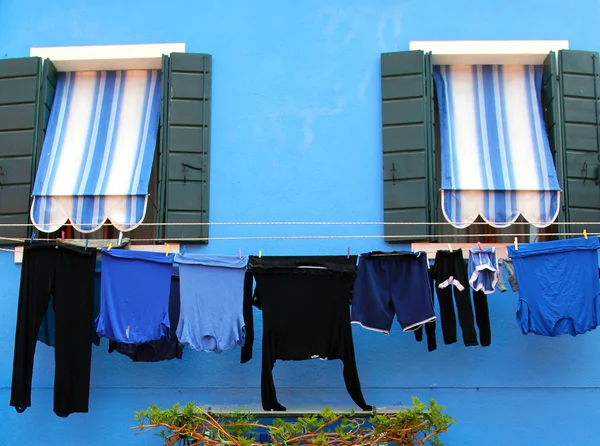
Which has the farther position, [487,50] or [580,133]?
[487,50]

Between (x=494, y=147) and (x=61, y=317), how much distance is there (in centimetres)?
389

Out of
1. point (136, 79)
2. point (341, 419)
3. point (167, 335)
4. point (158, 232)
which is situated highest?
point (136, 79)

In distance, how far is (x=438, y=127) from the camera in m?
7.59

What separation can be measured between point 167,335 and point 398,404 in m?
1.96

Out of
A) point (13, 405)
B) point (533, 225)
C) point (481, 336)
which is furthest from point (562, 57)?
point (13, 405)

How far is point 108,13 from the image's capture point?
305 inches

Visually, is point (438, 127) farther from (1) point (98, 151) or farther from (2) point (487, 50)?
(1) point (98, 151)

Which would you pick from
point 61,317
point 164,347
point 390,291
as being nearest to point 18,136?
point 61,317

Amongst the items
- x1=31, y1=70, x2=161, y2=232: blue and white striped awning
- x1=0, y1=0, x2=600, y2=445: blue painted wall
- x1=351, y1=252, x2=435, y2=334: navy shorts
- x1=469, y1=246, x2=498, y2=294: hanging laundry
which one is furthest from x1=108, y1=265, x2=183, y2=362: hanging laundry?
x1=469, y1=246, x2=498, y2=294: hanging laundry

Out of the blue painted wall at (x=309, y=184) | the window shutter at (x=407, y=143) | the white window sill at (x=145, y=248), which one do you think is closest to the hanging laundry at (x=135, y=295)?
the white window sill at (x=145, y=248)

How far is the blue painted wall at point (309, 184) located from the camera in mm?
6879

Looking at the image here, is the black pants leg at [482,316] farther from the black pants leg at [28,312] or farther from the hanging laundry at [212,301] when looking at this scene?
the black pants leg at [28,312]

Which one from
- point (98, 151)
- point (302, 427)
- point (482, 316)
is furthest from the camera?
point (98, 151)

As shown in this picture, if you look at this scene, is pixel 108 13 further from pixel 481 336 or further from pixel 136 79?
pixel 481 336
